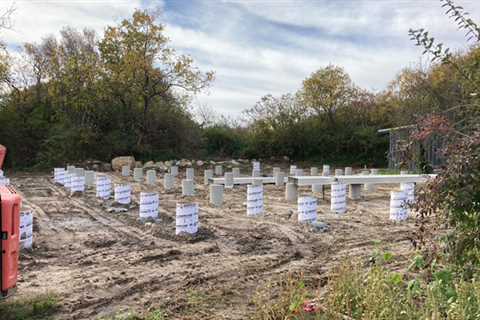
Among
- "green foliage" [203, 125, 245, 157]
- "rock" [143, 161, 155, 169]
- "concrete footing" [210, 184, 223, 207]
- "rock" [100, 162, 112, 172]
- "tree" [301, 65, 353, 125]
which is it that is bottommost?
"concrete footing" [210, 184, 223, 207]

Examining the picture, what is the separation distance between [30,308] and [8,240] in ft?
3.81

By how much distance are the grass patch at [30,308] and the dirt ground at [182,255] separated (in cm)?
12

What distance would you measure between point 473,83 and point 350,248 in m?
3.40

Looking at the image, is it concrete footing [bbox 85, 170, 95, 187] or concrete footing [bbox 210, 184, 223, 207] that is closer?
concrete footing [bbox 210, 184, 223, 207]

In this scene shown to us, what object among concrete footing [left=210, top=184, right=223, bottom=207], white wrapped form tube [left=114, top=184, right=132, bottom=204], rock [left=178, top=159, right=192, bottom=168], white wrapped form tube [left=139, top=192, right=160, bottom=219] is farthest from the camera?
rock [left=178, top=159, right=192, bottom=168]

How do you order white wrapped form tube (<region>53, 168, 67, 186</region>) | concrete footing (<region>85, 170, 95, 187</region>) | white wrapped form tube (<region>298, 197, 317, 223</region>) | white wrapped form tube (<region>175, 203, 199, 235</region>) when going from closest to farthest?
1. white wrapped form tube (<region>175, 203, 199, 235</region>)
2. white wrapped form tube (<region>298, 197, 317, 223</region>)
3. concrete footing (<region>85, 170, 95, 187</region>)
4. white wrapped form tube (<region>53, 168, 67, 186</region>)

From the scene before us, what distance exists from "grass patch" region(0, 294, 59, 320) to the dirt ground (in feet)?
0.39

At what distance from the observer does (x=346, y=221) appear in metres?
8.71

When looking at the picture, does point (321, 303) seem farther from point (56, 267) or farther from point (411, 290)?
point (56, 267)

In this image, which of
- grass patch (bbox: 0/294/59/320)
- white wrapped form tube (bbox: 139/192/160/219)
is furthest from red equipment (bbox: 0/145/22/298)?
white wrapped form tube (bbox: 139/192/160/219)

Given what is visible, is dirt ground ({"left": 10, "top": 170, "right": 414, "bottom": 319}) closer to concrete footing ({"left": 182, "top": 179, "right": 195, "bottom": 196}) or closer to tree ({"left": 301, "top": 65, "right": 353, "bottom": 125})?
concrete footing ({"left": 182, "top": 179, "right": 195, "bottom": 196})

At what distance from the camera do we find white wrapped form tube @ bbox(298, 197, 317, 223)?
8344mm

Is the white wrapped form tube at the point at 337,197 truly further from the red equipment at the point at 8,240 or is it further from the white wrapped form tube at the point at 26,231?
the red equipment at the point at 8,240

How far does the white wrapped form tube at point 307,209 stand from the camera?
834 cm
